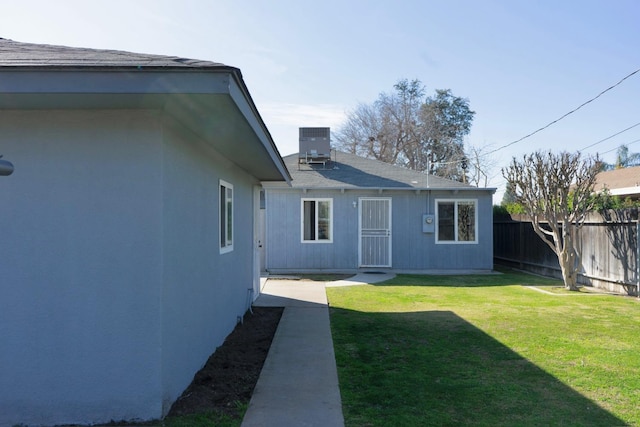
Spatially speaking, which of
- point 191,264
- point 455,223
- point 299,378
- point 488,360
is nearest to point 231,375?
point 299,378

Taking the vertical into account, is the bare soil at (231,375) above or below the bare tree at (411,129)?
below

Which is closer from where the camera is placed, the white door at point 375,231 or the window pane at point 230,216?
the window pane at point 230,216

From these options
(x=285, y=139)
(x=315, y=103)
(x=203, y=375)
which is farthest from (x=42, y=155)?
(x=315, y=103)

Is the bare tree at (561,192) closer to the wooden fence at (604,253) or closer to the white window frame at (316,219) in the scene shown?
the wooden fence at (604,253)

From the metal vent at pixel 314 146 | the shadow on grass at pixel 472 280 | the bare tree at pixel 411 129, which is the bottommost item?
the shadow on grass at pixel 472 280

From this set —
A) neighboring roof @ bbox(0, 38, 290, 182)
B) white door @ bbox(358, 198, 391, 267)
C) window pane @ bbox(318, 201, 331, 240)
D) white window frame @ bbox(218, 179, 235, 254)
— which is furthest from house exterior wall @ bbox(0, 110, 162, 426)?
white door @ bbox(358, 198, 391, 267)

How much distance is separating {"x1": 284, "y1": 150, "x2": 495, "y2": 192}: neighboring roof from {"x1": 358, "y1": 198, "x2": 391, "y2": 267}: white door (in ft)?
1.98

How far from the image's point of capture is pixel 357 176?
53.3 ft

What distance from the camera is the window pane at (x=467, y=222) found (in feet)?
51.7

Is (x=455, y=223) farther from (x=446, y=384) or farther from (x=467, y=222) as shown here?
(x=446, y=384)

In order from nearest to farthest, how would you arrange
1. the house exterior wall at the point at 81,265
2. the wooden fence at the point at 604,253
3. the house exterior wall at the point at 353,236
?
1. the house exterior wall at the point at 81,265
2. the wooden fence at the point at 604,253
3. the house exterior wall at the point at 353,236

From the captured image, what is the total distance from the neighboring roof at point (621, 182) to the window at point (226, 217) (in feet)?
47.3

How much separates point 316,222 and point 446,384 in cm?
1078

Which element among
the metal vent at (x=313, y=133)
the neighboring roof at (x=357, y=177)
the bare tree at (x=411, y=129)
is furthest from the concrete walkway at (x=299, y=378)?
the bare tree at (x=411, y=129)
